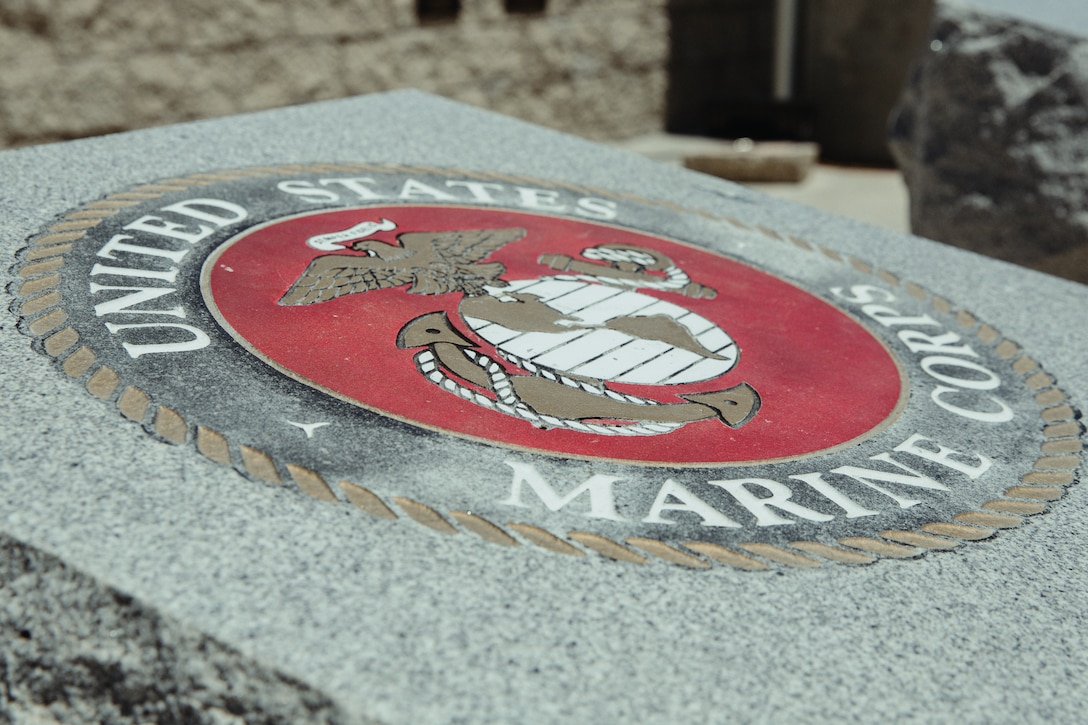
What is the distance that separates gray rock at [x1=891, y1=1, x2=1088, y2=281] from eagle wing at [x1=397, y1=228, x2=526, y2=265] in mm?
2009

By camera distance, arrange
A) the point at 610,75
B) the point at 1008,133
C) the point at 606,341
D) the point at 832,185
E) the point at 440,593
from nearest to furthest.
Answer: the point at 440,593 → the point at 606,341 → the point at 1008,133 → the point at 610,75 → the point at 832,185

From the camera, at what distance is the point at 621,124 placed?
21.9 feet

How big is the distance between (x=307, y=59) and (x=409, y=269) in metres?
3.37

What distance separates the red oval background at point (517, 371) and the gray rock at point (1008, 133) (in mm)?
1589

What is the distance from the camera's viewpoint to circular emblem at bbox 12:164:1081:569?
60.4 inches

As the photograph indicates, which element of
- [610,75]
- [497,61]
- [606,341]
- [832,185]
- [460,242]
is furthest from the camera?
[832,185]

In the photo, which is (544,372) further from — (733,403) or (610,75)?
(610,75)

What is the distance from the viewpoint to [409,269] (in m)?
2.15

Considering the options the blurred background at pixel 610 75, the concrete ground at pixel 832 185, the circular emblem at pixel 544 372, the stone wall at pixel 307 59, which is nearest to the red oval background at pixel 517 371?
→ the circular emblem at pixel 544 372

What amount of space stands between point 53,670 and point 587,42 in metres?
5.49

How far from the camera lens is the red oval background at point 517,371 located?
1.69 m

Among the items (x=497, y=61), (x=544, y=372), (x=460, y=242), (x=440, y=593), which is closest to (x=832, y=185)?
(x=497, y=61)

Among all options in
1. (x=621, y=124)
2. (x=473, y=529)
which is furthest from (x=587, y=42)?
(x=473, y=529)

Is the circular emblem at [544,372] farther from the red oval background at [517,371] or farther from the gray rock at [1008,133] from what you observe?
the gray rock at [1008,133]
